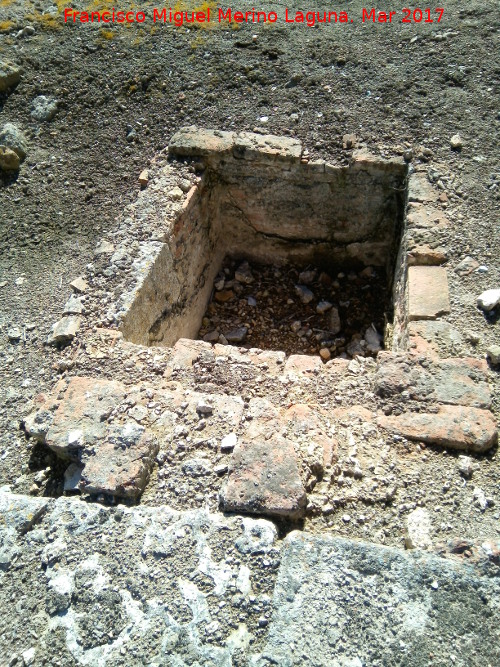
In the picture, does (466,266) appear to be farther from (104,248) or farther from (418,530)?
(104,248)

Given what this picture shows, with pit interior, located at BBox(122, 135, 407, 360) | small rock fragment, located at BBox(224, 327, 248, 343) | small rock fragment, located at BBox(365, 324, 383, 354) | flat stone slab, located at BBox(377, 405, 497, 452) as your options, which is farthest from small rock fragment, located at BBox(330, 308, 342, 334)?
flat stone slab, located at BBox(377, 405, 497, 452)

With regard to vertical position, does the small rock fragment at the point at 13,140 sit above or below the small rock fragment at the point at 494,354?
above

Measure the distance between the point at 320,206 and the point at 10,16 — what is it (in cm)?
345

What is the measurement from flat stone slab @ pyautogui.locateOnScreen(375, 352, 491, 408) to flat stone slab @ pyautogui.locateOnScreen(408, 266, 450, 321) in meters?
0.37

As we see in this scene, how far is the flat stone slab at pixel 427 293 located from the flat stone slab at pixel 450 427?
66 centimetres

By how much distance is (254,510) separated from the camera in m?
2.16

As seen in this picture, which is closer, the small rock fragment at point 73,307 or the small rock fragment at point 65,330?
the small rock fragment at point 65,330

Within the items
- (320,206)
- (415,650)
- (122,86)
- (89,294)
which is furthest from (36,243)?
(415,650)

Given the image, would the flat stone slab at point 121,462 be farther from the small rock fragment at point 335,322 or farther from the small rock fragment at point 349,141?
the small rock fragment at point 349,141

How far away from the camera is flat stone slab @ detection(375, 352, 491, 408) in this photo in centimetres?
261

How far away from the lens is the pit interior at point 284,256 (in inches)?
152

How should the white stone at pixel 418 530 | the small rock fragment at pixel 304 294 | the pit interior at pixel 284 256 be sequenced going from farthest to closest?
the small rock fragment at pixel 304 294 → the pit interior at pixel 284 256 → the white stone at pixel 418 530

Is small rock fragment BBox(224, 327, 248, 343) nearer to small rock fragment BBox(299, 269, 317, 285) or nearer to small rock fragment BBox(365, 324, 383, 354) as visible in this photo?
small rock fragment BBox(299, 269, 317, 285)

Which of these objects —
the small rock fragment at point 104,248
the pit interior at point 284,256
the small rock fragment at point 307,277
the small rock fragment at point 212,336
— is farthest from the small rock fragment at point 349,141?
the small rock fragment at point 104,248
